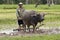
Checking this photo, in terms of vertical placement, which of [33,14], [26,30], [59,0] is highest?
[33,14]

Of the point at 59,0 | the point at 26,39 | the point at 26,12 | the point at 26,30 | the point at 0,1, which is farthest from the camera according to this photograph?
the point at 59,0

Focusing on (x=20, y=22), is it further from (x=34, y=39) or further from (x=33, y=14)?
(x=34, y=39)

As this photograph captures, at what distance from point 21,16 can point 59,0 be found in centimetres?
7052

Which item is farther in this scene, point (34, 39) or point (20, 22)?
point (20, 22)

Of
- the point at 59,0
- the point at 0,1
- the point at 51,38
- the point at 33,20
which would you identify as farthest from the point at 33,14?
the point at 59,0

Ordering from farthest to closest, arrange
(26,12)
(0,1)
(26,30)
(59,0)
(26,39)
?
(59,0) → (0,1) → (26,30) → (26,12) → (26,39)

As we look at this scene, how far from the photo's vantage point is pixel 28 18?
599 inches

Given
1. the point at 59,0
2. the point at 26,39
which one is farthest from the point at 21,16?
the point at 59,0

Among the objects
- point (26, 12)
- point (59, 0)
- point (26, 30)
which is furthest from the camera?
point (59, 0)

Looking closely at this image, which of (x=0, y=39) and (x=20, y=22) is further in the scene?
(x=20, y=22)

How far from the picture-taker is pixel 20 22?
16578 millimetres

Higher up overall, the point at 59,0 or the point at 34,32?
the point at 34,32

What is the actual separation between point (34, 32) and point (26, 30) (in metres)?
0.82

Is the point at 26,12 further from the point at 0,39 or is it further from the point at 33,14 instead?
the point at 0,39
